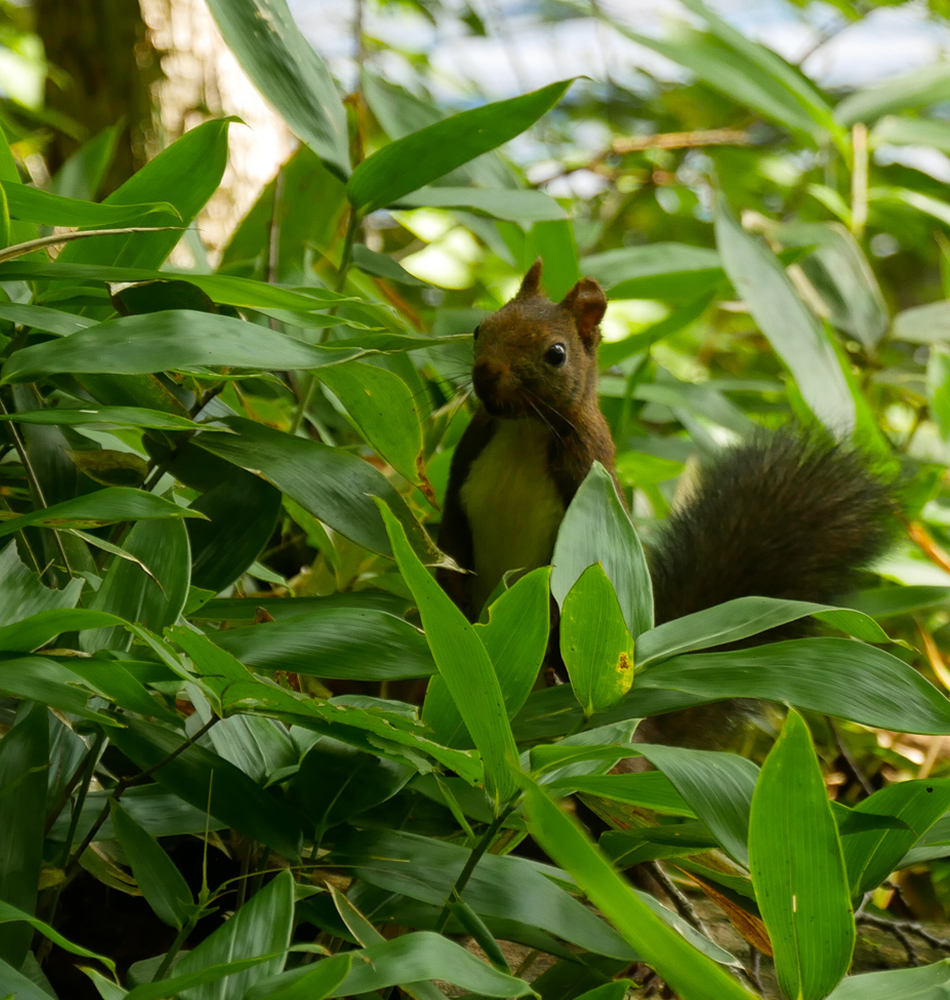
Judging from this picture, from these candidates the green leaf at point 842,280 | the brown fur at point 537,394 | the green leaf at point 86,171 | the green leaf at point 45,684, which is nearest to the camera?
the green leaf at point 45,684

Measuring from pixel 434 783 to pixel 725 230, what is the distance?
118 centimetres

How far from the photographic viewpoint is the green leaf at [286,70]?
1021mm

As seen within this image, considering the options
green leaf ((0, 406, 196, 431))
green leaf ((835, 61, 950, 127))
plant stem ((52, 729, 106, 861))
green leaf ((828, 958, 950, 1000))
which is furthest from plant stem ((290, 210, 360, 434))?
green leaf ((835, 61, 950, 127))

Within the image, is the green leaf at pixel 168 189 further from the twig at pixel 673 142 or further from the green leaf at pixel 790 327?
the twig at pixel 673 142

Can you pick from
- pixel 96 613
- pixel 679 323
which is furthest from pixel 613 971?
pixel 679 323

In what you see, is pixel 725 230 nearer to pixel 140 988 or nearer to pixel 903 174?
pixel 903 174

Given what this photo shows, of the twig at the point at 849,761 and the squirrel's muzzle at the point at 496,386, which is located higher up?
the squirrel's muzzle at the point at 496,386

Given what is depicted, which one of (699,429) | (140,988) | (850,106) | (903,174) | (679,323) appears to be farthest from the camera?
(903,174)

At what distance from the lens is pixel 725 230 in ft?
5.40

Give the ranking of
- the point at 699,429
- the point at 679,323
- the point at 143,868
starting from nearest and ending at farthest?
the point at 143,868
the point at 679,323
the point at 699,429

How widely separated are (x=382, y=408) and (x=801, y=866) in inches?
20.9

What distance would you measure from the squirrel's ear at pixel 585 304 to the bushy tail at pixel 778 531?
11.3 inches

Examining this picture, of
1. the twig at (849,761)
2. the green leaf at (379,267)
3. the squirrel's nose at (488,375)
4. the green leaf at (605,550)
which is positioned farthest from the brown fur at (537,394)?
the green leaf at (605,550)

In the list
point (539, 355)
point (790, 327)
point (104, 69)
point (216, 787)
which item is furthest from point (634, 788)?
point (104, 69)
